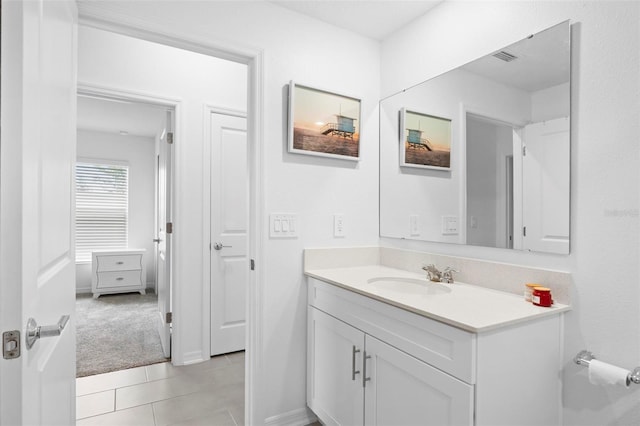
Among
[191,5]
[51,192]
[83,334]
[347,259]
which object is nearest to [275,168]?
[347,259]

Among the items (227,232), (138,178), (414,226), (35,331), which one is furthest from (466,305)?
(138,178)

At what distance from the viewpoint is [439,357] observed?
1.16 meters

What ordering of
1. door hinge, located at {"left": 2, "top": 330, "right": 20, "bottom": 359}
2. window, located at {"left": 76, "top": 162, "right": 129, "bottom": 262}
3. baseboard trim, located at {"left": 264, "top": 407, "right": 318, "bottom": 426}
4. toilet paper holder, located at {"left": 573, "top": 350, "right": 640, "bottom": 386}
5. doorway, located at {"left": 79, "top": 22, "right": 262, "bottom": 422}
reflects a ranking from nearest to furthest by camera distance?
door hinge, located at {"left": 2, "top": 330, "right": 20, "bottom": 359} < toilet paper holder, located at {"left": 573, "top": 350, "right": 640, "bottom": 386} < baseboard trim, located at {"left": 264, "top": 407, "right": 318, "bottom": 426} < doorway, located at {"left": 79, "top": 22, "right": 262, "bottom": 422} < window, located at {"left": 76, "top": 162, "right": 129, "bottom": 262}

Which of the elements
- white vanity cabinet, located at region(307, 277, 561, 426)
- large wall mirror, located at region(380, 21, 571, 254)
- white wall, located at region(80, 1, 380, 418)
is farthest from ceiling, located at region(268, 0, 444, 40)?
white vanity cabinet, located at region(307, 277, 561, 426)

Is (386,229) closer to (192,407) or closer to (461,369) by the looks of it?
(461,369)

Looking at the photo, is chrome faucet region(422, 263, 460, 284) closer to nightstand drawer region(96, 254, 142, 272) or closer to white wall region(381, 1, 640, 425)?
white wall region(381, 1, 640, 425)

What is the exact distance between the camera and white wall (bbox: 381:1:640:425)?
1.17 meters

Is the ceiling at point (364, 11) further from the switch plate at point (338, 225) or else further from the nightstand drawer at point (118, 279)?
the nightstand drawer at point (118, 279)

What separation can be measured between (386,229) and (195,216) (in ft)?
5.17

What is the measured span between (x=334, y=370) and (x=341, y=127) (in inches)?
53.3

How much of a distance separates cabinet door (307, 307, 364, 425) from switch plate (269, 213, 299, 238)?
0.44m

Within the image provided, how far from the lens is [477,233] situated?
1700mm

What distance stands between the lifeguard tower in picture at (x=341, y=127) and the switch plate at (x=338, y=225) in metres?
0.48

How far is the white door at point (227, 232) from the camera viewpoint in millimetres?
2920
